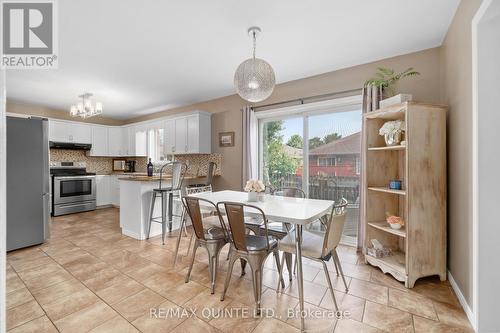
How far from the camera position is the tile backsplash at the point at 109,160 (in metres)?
4.89

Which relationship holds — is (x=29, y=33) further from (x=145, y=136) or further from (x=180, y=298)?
(x=145, y=136)

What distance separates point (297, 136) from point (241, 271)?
2281 mm

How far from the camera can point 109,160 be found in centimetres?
658

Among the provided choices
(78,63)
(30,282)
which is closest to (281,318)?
(30,282)

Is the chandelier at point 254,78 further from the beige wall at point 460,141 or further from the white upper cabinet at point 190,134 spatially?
the white upper cabinet at point 190,134

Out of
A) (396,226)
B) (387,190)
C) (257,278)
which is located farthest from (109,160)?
(396,226)

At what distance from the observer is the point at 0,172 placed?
76 cm

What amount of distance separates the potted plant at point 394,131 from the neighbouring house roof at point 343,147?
70 cm

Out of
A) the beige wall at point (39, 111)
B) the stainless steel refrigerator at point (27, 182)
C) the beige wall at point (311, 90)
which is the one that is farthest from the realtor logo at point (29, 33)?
the beige wall at point (311, 90)

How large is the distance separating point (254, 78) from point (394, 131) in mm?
1611

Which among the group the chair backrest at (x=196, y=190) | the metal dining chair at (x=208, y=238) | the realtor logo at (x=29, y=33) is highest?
the realtor logo at (x=29, y=33)
